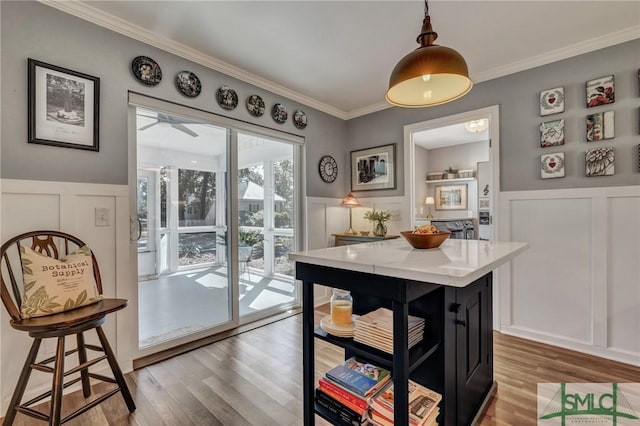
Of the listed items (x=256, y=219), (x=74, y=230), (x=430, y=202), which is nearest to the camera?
(x=74, y=230)

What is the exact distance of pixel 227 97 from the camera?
2.79 metres

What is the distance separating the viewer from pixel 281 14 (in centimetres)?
205

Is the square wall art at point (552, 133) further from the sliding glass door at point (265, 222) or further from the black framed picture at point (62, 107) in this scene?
the black framed picture at point (62, 107)

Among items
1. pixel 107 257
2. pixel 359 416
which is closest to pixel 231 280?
pixel 107 257

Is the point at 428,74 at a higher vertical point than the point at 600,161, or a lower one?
higher

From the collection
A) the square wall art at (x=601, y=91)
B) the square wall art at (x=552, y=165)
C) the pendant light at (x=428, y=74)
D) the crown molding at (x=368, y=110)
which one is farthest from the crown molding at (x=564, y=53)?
the pendant light at (x=428, y=74)

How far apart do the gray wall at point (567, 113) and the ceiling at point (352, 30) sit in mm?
106

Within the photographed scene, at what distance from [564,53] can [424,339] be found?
2.88 metres

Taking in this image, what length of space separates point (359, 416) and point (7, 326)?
2.11 metres

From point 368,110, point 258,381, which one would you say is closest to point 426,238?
point 258,381

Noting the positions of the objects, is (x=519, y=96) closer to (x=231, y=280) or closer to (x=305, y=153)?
(x=305, y=153)

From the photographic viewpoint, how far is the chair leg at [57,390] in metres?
1.42

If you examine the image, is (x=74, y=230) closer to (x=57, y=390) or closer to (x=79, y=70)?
(x=57, y=390)

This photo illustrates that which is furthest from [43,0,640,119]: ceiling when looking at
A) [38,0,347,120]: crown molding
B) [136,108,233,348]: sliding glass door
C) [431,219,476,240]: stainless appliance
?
[431,219,476,240]: stainless appliance
